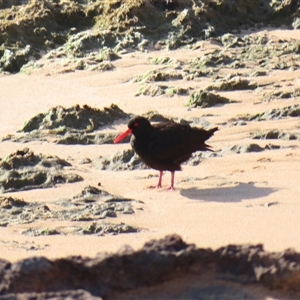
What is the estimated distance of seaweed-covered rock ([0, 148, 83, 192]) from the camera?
22.7 ft

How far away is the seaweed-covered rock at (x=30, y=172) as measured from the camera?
22.7ft

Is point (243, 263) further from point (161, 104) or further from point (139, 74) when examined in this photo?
point (139, 74)

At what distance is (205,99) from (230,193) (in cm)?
283

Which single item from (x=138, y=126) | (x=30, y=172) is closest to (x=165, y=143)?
(x=138, y=126)

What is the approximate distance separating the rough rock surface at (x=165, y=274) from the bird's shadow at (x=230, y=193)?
3.04 m

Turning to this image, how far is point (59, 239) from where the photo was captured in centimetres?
549

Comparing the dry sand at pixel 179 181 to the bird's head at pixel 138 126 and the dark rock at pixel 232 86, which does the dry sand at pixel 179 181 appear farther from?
the bird's head at pixel 138 126

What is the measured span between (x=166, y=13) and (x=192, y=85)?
264 centimetres

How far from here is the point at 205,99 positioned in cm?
926

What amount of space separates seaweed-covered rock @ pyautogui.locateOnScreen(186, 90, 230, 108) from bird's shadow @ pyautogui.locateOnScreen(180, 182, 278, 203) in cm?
254

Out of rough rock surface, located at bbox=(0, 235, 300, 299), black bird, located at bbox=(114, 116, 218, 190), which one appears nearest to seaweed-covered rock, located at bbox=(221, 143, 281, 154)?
black bird, located at bbox=(114, 116, 218, 190)

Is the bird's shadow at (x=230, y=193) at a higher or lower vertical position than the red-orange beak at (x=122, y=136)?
lower

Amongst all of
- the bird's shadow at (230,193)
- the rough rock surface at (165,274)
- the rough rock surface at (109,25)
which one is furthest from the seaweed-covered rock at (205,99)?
the rough rock surface at (165,274)

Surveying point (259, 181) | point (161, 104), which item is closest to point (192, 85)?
point (161, 104)
